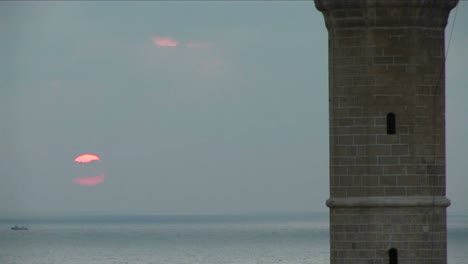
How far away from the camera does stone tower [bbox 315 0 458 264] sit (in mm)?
36469

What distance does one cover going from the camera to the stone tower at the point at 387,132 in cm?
3647

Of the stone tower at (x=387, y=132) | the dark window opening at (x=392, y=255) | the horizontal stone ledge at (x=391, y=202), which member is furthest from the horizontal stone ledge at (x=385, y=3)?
the dark window opening at (x=392, y=255)

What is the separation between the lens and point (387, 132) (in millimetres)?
36625

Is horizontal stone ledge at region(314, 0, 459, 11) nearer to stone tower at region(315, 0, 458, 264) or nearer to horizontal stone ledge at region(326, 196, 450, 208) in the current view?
stone tower at region(315, 0, 458, 264)

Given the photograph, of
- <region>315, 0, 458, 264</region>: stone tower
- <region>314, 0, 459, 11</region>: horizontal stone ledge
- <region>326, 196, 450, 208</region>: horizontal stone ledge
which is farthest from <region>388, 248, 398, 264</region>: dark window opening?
<region>314, 0, 459, 11</region>: horizontal stone ledge

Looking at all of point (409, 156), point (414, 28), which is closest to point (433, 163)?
point (409, 156)

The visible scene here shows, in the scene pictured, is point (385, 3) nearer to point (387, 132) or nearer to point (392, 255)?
point (387, 132)

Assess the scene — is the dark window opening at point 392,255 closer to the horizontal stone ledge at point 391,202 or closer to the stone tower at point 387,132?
the stone tower at point 387,132

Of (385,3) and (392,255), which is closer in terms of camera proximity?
(392,255)

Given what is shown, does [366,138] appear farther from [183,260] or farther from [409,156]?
[183,260]

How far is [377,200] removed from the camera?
1435 inches

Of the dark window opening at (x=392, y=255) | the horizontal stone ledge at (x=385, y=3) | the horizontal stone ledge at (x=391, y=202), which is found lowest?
the dark window opening at (x=392, y=255)

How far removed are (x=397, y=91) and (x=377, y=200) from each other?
232 centimetres

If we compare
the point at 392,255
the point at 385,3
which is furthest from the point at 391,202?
the point at 385,3
